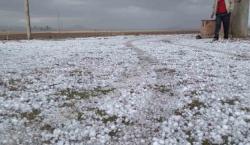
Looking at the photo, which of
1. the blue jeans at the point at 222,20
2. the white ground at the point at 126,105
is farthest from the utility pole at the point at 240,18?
the white ground at the point at 126,105

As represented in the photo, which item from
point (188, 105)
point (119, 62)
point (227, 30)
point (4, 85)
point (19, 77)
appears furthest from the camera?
point (227, 30)

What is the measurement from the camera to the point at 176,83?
8336mm

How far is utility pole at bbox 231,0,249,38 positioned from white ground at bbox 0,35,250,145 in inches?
505

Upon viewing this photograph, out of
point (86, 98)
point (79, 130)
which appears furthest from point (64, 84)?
point (79, 130)

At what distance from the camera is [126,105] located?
6496 mm

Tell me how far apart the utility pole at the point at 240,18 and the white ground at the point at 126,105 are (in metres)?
12.8

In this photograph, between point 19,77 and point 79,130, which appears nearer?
point 79,130

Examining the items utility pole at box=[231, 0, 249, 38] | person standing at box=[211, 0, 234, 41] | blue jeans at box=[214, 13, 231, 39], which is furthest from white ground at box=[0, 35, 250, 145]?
utility pole at box=[231, 0, 249, 38]

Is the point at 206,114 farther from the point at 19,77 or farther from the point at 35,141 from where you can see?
the point at 19,77

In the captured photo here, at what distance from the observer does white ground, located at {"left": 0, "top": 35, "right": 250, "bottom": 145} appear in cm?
513

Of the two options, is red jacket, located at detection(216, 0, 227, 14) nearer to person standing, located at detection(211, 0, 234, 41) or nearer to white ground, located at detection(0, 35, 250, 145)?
person standing, located at detection(211, 0, 234, 41)

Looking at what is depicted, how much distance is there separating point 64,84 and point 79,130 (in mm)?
3175

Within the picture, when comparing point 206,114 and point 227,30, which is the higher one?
point 227,30

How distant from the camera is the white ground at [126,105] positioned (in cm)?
513
